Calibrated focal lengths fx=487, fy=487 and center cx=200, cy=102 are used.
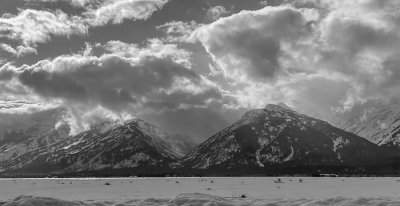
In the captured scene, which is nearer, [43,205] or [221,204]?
[43,205]

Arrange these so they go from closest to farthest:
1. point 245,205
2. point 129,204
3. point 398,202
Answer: point 398,202 < point 245,205 < point 129,204

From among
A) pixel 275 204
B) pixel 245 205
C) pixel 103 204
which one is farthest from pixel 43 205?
pixel 275 204

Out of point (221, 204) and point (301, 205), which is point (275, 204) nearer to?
point (301, 205)

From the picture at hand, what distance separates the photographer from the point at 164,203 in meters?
41.8

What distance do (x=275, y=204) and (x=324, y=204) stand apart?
14.2 ft

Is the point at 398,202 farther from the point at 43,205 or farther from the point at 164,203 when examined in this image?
the point at 43,205

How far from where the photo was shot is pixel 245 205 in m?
40.6

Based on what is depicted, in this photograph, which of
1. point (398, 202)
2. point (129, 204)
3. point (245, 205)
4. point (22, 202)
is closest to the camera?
point (22, 202)

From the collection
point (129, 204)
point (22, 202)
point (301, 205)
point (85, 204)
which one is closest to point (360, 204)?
point (301, 205)

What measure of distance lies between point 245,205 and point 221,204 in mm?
2506

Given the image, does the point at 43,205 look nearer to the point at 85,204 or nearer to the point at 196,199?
the point at 85,204

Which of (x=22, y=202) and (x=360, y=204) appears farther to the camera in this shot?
(x=360, y=204)

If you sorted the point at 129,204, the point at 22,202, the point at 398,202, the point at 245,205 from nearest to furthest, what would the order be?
1. the point at 22,202
2. the point at 398,202
3. the point at 245,205
4. the point at 129,204

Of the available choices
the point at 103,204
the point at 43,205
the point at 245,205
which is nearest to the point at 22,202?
the point at 43,205
